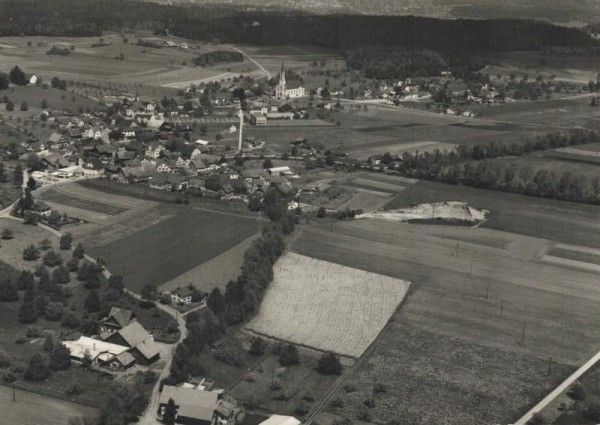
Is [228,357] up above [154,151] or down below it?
below

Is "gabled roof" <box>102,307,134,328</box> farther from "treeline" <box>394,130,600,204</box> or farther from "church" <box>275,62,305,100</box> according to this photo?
"church" <box>275,62,305,100</box>

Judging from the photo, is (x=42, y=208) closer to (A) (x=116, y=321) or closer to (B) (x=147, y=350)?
(A) (x=116, y=321)

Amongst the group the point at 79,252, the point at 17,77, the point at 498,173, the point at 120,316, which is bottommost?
the point at 120,316

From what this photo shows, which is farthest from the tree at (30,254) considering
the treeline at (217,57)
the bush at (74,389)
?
the treeline at (217,57)

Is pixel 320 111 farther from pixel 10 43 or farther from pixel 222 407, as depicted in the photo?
pixel 222 407

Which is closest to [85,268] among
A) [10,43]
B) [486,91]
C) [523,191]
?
[523,191]

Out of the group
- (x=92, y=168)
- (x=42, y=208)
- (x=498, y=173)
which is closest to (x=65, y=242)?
(x=42, y=208)
